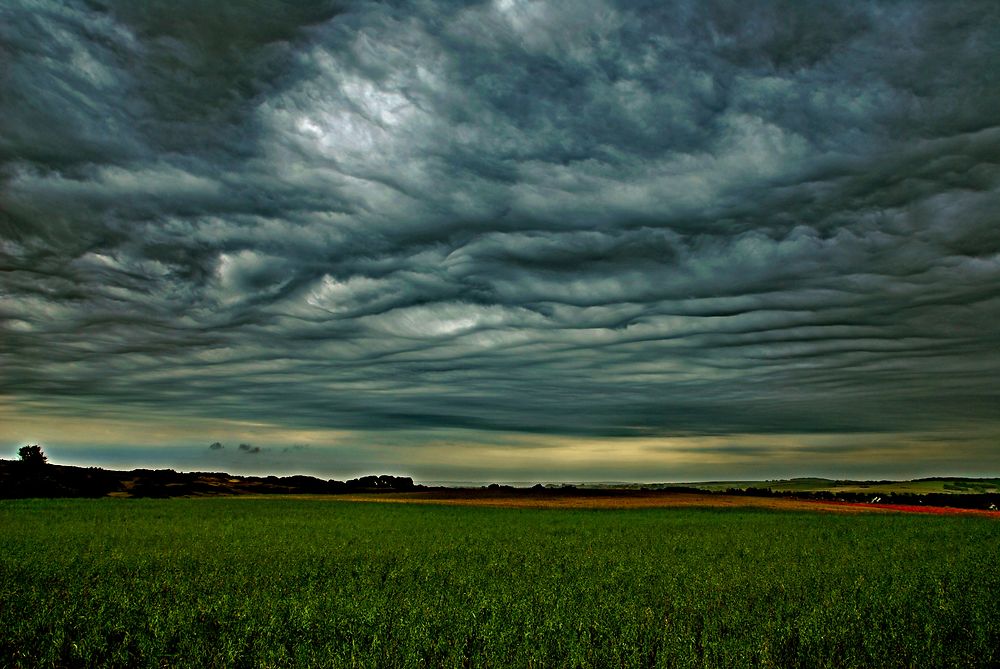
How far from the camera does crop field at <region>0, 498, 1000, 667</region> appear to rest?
409 inches

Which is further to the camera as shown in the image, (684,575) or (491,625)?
(684,575)

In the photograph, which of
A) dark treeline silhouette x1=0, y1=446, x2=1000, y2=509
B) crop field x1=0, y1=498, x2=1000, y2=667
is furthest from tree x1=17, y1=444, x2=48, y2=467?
crop field x1=0, y1=498, x2=1000, y2=667

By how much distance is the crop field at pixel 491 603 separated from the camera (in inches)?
409

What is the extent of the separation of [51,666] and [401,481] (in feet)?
411

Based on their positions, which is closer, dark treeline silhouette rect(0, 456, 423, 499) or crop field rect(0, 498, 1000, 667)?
crop field rect(0, 498, 1000, 667)

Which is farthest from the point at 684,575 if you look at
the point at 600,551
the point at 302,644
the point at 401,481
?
the point at 401,481

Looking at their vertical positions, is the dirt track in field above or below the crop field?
above

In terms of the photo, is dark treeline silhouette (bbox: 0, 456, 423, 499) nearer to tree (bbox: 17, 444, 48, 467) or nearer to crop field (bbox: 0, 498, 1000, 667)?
tree (bbox: 17, 444, 48, 467)

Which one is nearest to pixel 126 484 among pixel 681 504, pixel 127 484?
pixel 127 484

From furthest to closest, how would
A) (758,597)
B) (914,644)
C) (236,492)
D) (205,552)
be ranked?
1. (236,492)
2. (205,552)
3. (758,597)
4. (914,644)

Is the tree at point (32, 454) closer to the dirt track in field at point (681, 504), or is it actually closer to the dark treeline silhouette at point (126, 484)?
the dark treeline silhouette at point (126, 484)

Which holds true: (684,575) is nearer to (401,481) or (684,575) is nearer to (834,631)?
(834,631)

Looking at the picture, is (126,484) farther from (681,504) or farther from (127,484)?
(681,504)

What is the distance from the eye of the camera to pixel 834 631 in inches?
463
